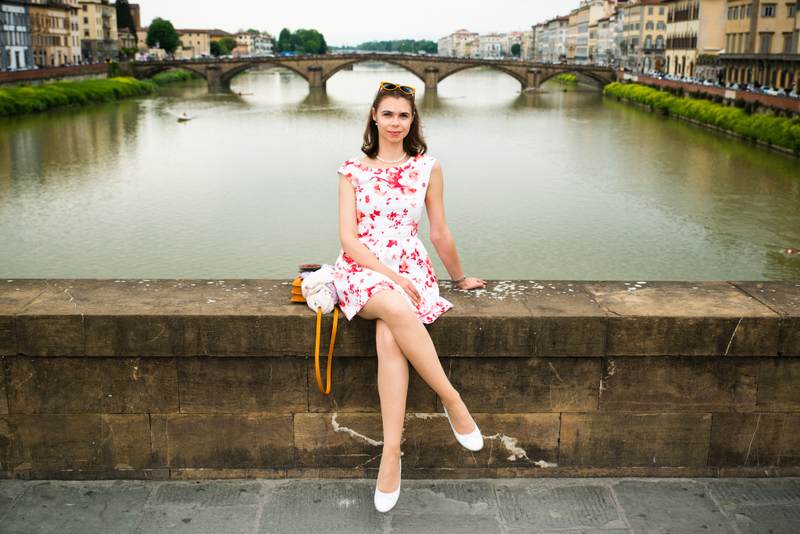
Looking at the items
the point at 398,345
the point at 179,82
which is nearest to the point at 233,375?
the point at 398,345

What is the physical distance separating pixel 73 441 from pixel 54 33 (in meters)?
68.9

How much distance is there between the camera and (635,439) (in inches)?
109

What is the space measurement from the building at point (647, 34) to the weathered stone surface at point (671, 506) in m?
67.7

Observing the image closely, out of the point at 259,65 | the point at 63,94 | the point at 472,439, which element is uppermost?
the point at 259,65

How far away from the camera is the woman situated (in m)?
2.50

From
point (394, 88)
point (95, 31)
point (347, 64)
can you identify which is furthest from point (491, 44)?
point (394, 88)

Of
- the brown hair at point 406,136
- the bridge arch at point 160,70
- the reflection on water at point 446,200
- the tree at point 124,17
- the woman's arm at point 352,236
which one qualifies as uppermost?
the tree at point 124,17

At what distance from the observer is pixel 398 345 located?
251 cm

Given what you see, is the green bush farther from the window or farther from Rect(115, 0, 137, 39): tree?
Rect(115, 0, 137, 39): tree

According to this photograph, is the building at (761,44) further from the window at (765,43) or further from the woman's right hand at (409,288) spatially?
the woman's right hand at (409,288)

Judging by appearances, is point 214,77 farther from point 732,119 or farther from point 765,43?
point 732,119

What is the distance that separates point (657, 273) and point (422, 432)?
1007 cm

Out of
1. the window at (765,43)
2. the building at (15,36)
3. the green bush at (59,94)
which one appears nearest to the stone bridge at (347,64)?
the building at (15,36)

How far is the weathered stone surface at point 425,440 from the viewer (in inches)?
109
